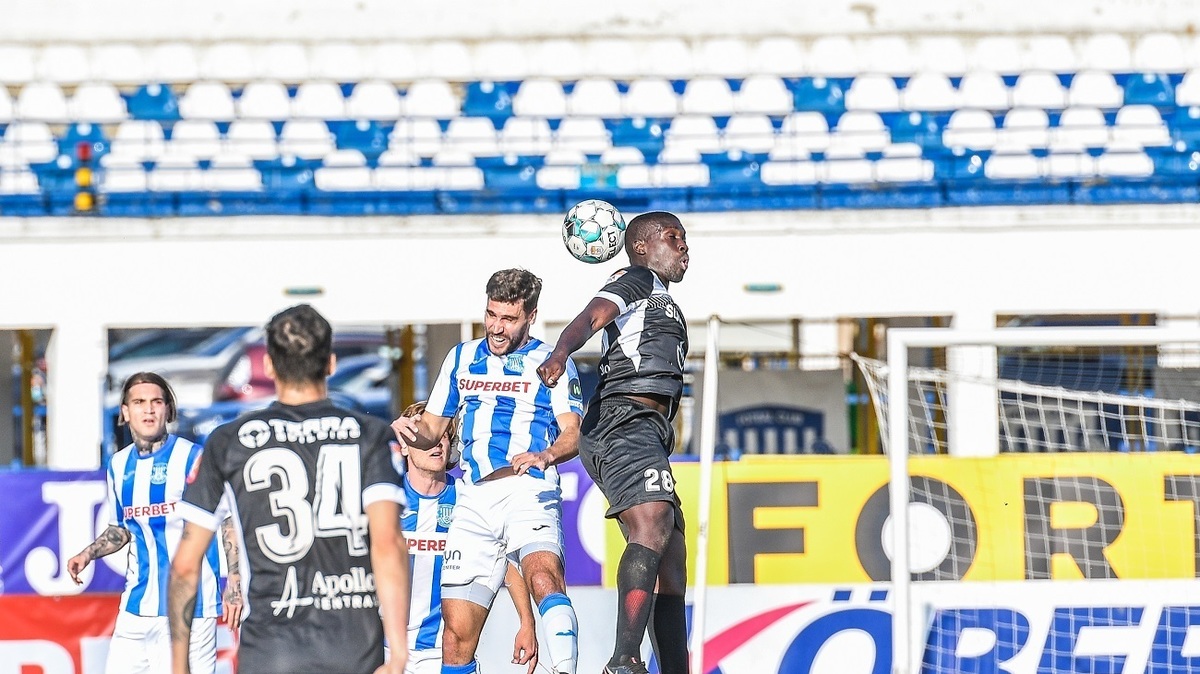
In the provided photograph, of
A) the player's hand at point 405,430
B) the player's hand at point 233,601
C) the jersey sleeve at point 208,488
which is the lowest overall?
the player's hand at point 233,601

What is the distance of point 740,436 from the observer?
12258mm

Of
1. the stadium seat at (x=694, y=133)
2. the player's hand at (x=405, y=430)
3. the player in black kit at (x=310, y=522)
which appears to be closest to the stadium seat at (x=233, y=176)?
the stadium seat at (x=694, y=133)

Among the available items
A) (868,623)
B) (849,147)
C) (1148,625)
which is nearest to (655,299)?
(868,623)

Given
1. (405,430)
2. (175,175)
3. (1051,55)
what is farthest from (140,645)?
(1051,55)

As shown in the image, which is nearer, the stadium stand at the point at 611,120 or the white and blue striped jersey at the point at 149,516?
the white and blue striped jersey at the point at 149,516

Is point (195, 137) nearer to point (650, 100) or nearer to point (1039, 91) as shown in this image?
point (650, 100)

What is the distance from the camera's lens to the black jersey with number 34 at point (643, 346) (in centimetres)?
527

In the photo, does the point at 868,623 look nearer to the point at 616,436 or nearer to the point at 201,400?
the point at 616,436

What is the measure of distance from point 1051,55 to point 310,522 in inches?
512

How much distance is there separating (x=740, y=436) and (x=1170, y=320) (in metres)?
4.33

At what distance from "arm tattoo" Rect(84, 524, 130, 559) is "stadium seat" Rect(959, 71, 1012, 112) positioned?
9.85 meters

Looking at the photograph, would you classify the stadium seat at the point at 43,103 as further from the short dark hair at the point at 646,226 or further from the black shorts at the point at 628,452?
the black shorts at the point at 628,452

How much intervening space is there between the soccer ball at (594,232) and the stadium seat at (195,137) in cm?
815

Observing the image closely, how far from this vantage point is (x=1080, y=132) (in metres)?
13.1
